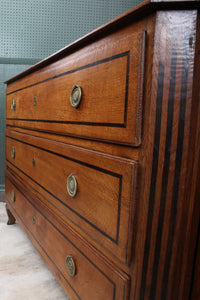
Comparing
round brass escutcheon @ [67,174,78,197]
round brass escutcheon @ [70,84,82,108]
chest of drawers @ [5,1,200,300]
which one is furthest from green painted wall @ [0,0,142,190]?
round brass escutcheon @ [67,174,78,197]

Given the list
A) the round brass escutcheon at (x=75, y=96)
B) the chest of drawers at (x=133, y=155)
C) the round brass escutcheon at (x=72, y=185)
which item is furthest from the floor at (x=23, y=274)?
the round brass escutcheon at (x=75, y=96)

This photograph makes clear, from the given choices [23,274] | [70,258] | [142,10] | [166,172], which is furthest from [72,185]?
[23,274]

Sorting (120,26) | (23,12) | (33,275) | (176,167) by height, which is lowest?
(33,275)

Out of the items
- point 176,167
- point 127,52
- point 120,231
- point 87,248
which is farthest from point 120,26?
point 87,248

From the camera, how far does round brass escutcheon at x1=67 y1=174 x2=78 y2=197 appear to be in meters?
0.82

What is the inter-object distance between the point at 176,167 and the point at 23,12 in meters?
2.34

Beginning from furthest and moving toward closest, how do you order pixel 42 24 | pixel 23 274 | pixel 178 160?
pixel 42 24
pixel 23 274
pixel 178 160

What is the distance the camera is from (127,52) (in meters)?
0.58

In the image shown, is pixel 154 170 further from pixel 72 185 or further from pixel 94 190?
pixel 72 185

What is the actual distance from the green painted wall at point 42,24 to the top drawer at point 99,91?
1.36m

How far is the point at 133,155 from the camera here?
59cm

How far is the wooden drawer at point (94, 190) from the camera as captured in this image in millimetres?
601

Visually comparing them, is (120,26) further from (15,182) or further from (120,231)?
(15,182)

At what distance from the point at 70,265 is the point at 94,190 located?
36 cm
